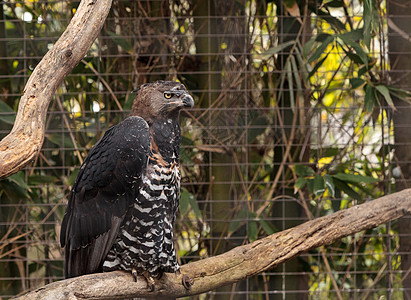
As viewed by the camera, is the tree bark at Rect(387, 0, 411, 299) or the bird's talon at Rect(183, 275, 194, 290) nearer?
the bird's talon at Rect(183, 275, 194, 290)

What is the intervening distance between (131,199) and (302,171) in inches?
52.1

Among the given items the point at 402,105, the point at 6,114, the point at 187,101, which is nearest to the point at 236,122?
the point at 402,105

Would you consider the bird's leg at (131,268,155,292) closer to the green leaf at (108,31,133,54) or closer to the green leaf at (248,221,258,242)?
the green leaf at (248,221,258,242)

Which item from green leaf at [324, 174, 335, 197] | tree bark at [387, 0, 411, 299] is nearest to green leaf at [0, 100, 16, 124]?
green leaf at [324, 174, 335, 197]

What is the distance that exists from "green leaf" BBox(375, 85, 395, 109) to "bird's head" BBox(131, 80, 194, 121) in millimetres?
1297

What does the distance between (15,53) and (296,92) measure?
162 cm

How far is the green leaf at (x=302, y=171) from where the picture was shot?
3032 mm

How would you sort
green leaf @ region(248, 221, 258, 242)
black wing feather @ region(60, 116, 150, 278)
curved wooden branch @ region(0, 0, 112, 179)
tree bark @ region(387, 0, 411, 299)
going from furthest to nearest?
Answer: 1. tree bark @ region(387, 0, 411, 299)
2. green leaf @ region(248, 221, 258, 242)
3. black wing feather @ region(60, 116, 150, 278)
4. curved wooden branch @ region(0, 0, 112, 179)

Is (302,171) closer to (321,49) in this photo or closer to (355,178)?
(355,178)

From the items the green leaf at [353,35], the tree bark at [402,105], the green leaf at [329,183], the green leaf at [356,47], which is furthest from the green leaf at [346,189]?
the green leaf at [353,35]

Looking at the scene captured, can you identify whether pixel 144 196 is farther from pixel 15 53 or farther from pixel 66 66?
pixel 15 53

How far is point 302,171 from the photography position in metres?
3.04

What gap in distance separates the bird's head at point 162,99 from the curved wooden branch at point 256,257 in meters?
0.57

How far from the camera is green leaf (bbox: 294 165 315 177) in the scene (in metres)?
3.03
